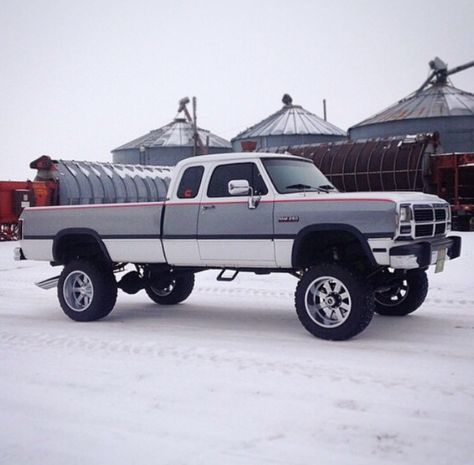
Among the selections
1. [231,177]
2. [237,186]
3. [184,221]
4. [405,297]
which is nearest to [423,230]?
[405,297]

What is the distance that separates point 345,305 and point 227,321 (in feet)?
6.40

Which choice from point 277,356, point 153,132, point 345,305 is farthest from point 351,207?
point 153,132

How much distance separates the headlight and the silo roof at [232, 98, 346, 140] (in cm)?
3999

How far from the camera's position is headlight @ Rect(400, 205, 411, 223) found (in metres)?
6.40

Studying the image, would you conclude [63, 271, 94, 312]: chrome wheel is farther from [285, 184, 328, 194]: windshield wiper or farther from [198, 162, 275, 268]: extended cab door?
[285, 184, 328, 194]: windshield wiper

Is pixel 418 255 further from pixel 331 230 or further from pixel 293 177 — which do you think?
pixel 293 177

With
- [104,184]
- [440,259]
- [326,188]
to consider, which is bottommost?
[440,259]

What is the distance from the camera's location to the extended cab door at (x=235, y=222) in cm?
714

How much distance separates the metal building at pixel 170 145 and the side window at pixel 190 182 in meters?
39.7

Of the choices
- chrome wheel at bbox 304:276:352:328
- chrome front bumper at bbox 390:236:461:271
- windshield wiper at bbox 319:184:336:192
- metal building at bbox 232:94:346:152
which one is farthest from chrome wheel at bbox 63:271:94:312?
metal building at bbox 232:94:346:152

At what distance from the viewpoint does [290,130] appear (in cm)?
4625

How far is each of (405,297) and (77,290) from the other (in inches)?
174

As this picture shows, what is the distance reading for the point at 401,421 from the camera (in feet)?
13.9

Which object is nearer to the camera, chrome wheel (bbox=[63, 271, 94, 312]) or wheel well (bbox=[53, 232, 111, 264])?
chrome wheel (bbox=[63, 271, 94, 312])
